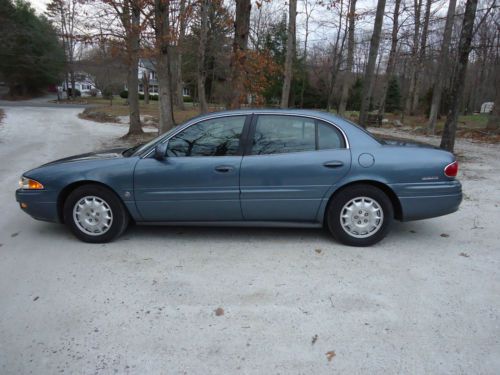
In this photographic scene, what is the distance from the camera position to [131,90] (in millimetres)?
15266

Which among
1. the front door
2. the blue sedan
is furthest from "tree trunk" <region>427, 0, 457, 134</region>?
the front door

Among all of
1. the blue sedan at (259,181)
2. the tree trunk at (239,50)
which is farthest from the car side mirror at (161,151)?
the tree trunk at (239,50)

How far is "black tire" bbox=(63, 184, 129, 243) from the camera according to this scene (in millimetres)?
4230

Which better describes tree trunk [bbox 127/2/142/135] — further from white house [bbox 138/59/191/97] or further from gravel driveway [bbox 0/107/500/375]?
gravel driveway [bbox 0/107/500/375]

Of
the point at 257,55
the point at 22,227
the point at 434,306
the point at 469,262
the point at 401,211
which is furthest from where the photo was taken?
the point at 257,55

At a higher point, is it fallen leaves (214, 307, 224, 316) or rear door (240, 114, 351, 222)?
rear door (240, 114, 351, 222)

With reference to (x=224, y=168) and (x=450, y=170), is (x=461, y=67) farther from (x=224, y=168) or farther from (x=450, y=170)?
(x=224, y=168)

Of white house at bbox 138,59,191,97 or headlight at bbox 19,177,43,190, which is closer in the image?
headlight at bbox 19,177,43,190

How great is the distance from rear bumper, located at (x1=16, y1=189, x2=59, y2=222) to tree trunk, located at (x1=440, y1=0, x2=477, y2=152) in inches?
363

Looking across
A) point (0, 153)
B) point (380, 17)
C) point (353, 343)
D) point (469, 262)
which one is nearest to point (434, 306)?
point (353, 343)

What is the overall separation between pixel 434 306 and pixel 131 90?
1452cm

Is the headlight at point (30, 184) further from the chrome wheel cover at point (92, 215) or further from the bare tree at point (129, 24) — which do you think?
the bare tree at point (129, 24)

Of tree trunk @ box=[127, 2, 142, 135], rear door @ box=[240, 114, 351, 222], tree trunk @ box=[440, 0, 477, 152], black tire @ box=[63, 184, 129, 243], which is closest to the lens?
rear door @ box=[240, 114, 351, 222]

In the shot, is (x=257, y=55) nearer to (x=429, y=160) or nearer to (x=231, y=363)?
(x=429, y=160)
